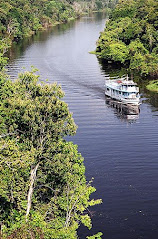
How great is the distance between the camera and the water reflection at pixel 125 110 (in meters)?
75.3

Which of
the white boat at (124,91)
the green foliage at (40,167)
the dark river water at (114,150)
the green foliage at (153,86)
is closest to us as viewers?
the green foliage at (40,167)

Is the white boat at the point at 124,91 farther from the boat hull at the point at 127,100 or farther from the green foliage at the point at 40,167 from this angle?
the green foliage at the point at 40,167

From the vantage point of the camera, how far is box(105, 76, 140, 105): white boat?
273 ft

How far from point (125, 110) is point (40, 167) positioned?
163 ft

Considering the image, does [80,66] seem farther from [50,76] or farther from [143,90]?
[143,90]

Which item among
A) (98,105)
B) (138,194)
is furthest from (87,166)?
(98,105)

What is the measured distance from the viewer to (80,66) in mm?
122125

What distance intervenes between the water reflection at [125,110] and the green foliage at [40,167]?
41.0 m

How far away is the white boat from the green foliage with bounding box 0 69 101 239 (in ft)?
162

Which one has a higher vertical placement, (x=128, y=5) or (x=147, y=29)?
(x=128, y=5)

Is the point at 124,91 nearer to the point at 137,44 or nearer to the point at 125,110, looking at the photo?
the point at 125,110

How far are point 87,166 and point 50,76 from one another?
57177mm

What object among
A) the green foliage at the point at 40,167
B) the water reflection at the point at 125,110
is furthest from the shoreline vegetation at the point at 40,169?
the water reflection at the point at 125,110

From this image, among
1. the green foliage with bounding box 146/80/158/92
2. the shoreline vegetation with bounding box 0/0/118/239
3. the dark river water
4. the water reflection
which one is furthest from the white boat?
the shoreline vegetation with bounding box 0/0/118/239
